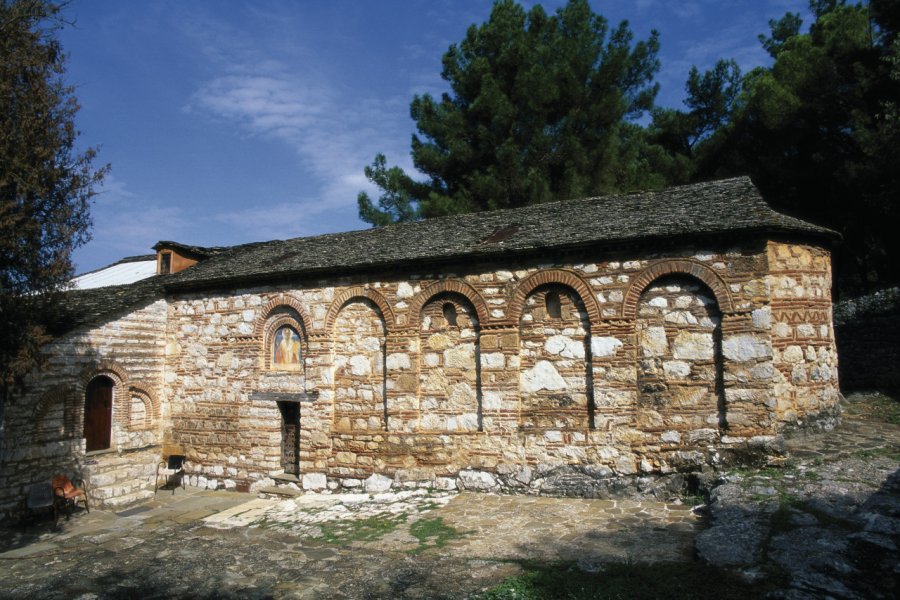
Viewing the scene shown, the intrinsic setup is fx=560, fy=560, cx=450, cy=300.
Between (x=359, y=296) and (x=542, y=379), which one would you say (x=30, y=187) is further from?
(x=542, y=379)

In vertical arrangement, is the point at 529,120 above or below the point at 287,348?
above

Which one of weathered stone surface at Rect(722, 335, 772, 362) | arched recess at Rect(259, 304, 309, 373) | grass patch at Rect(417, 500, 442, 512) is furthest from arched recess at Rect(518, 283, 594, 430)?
arched recess at Rect(259, 304, 309, 373)

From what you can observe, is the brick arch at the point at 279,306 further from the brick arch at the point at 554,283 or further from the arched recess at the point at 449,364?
the brick arch at the point at 554,283

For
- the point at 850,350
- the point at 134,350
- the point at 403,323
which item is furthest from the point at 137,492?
the point at 850,350

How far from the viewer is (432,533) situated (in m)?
7.54

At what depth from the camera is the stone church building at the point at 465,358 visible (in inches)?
332

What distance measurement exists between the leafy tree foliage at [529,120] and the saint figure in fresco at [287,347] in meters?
8.91

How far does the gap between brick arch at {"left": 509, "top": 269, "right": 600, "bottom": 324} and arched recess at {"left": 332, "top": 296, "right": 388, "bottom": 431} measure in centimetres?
255

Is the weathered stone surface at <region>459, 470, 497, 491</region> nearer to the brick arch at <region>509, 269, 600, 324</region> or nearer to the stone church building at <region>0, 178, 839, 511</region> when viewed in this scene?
the stone church building at <region>0, 178, 839, 511</region>

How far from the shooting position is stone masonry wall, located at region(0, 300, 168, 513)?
9.34m

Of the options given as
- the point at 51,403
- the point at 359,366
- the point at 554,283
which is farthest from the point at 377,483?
the point at 51,403

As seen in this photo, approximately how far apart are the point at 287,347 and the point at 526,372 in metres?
4.96

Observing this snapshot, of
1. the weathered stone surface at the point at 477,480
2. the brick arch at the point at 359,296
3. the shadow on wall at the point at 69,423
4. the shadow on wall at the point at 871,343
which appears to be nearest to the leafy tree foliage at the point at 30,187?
the shadow on wall at the point at 69,423

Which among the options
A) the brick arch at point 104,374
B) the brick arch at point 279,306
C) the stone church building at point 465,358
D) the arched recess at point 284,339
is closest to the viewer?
the stone church building at point 465,358
